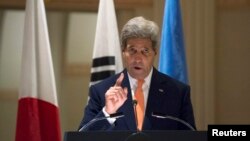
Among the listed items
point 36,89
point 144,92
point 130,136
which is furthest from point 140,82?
point 36,89

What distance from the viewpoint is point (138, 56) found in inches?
89.4

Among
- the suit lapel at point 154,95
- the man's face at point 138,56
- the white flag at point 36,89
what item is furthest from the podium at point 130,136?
the white flag at point 36,89

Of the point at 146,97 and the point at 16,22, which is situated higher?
the point at 16,22

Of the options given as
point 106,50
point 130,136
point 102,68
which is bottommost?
point 130,136

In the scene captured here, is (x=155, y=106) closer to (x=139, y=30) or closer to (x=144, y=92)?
(x=144, y=92)

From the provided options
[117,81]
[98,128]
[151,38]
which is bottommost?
[98,128]

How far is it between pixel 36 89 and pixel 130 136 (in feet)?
5.77

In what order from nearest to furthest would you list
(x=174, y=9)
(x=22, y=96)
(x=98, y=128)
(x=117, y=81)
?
(x=98, y=128) < (x=117, y=81) < (x=22, y=96) < (x=174, y=9)

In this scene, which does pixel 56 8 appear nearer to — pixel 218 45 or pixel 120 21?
pixel 120 21

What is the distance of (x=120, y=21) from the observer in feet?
12.3

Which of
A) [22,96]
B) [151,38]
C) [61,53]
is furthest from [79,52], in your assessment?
[151,38]

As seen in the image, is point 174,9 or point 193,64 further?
point 193,64

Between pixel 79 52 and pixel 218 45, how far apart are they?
1.15 m

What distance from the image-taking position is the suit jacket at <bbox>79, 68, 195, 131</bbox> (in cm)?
208
